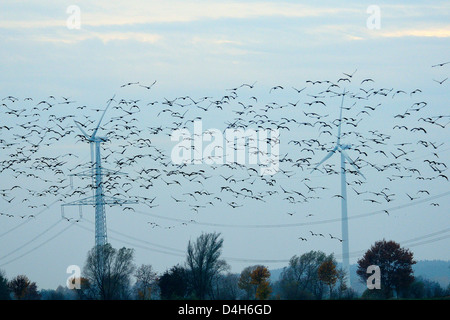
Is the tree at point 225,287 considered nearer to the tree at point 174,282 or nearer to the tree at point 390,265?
the tree at point 174,282

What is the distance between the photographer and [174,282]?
120m

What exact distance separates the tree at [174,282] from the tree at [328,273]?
76.6 feet

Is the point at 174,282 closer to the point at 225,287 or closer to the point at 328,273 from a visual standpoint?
the point at 225,287

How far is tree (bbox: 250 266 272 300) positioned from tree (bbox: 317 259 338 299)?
7816 millimetres

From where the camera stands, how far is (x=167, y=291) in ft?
390

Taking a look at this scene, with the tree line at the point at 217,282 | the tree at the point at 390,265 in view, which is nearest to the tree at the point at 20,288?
the tree line at the point at 217,282

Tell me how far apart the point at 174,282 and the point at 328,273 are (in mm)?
30846

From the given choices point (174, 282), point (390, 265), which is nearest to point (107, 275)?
point (174, 282)

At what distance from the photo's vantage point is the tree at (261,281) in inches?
4904
